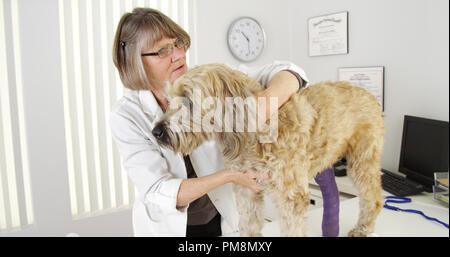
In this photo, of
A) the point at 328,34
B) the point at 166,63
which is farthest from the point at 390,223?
the point at 328,34

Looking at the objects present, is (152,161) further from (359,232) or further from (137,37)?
(359,232)

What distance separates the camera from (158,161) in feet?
3.09

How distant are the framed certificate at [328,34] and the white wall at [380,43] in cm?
4

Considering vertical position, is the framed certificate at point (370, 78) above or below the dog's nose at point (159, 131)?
above

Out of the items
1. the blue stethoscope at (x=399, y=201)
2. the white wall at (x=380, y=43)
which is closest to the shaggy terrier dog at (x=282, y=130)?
the blue stethoscope at (x=399, y=201)

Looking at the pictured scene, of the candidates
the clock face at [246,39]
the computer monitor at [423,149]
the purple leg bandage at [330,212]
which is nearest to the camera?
the purple leg bandage at [330,212]

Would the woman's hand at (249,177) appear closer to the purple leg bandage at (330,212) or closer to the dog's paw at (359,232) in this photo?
the purple leg bandage at (330,212)

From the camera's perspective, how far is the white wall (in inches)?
63.2

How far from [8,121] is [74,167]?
43cm

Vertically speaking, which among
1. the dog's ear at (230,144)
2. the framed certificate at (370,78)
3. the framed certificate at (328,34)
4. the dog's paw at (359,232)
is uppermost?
the framed certificate at (328,34)

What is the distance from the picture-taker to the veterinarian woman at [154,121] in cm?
86
